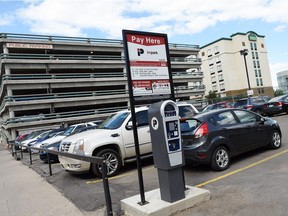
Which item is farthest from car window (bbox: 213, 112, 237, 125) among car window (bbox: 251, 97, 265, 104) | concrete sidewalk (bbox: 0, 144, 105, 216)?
car window (bbox: 251, 97, 265, 104)

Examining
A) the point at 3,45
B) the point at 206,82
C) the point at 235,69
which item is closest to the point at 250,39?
the point at 235,69

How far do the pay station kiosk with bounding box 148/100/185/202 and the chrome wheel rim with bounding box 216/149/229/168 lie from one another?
2166mm

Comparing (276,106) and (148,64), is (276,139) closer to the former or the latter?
(148,64)

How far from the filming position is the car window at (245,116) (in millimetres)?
7412

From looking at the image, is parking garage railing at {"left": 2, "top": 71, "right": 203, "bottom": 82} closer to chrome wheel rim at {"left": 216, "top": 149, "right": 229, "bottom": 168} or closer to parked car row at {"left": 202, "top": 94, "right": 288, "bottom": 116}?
parked car row at {"left": 202, "top": 94, "right": 288, "bottom": 116}

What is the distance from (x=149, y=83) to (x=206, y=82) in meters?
79.9

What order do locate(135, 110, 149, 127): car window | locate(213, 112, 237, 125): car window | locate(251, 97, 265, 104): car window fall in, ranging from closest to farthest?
locate(213, 112, 237, 125): car window → locate(135, 110, 149, 127): car window → locate(251, 97, 265, 104): car window

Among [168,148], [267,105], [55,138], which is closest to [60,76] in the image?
[55,138]

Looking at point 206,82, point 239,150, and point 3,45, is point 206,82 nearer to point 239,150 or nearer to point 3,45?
point 3,45

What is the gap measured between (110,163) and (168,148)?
3.38 meters

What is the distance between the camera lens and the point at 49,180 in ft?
26.7

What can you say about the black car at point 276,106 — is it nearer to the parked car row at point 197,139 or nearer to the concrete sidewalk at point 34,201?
the parked car row at point 197,139

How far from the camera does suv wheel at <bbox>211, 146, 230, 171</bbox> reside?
6.39m

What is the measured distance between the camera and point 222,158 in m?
6.57
